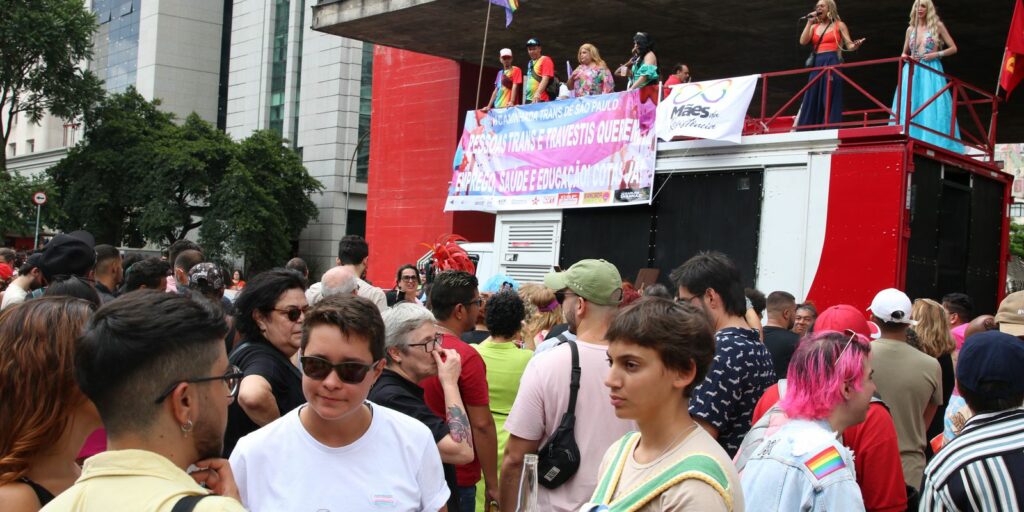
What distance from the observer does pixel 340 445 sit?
3.19m

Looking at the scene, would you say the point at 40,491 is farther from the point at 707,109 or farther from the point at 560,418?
the point at 707,109

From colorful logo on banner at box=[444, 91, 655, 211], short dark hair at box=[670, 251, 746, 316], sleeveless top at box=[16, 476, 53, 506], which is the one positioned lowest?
sleeveless top at box=[16, 476, 53, 506]

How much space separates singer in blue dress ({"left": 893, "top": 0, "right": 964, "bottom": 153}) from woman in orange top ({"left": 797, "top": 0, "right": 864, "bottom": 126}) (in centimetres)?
75

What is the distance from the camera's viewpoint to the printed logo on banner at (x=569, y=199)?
14914mm

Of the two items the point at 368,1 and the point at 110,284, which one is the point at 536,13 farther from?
the point at 110,284

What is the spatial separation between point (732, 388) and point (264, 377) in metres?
2.09

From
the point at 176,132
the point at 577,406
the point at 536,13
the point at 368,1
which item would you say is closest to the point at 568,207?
the point at 536,13

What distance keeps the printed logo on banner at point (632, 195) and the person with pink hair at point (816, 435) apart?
1026 cm

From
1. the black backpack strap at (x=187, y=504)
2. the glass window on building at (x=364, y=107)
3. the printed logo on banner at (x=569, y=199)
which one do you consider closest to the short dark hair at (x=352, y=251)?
the black backpack strap at (x=187, y=504)

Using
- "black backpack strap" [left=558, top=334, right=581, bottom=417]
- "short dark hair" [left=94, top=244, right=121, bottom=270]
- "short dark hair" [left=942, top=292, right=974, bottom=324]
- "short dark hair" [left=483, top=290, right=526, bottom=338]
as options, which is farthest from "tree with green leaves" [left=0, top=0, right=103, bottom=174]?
"black backpack strap" [left=558, top=334, right=581, bottom=417]

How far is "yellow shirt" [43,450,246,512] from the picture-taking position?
6.25ft

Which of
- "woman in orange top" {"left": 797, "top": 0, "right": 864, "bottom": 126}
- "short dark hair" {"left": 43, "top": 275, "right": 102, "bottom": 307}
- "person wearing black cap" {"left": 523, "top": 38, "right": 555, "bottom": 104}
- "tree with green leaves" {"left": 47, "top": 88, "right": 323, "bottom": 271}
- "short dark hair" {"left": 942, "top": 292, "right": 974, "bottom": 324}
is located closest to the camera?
"short dark hair" {"left": 43, "top": 275, "right": 102, "bottom": 307}

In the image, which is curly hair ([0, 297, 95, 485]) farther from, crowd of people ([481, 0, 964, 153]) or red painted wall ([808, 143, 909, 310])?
crowd of people ([481, 0, 964, 153])

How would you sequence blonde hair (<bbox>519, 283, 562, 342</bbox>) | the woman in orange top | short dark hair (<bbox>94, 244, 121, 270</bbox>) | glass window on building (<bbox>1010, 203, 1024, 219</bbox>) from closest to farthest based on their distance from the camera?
short dark hair (<bbox>94, 244, 121, 270</bbox>)
blonde hair (<bbox>519, 283, 562, 342</bbox>)
the woman in orange top
glass window on building (<bbox>1010, 203, 1024, 219</bbox>)
